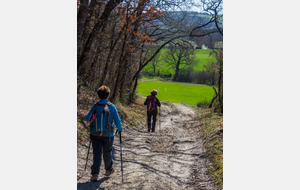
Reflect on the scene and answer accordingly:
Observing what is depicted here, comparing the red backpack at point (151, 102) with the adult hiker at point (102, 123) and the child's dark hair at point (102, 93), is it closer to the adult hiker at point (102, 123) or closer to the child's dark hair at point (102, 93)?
the adult hiker at point (102, 123)

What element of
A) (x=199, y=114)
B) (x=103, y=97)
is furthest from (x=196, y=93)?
(x=103, y=97)

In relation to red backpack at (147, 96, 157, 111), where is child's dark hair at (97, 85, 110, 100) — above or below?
above

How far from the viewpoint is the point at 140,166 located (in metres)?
4.96

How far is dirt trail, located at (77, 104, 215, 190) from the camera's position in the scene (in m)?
3.98

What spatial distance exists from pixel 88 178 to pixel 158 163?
5.37 ft

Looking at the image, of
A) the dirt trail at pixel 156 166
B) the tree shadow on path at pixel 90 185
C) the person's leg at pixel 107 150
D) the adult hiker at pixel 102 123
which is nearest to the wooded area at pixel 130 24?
the dirt trail at pixel 156 166

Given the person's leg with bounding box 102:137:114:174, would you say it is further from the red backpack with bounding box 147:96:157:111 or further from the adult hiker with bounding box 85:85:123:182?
the red backpack with bounding box 147:96:157:111

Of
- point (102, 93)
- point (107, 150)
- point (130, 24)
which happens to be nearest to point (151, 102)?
point (130, 24)

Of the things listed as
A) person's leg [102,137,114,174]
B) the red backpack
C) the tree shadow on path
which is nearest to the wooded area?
the red backpack

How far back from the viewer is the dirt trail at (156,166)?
398 cm

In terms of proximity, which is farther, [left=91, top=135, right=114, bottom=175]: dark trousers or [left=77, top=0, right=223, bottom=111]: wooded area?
[left=77, top=0, right=223, bottom=111]: wooded area

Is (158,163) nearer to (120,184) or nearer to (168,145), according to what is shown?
(120,184)

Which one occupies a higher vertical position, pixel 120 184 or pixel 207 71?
pixel 207 71

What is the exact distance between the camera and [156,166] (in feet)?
16.0
